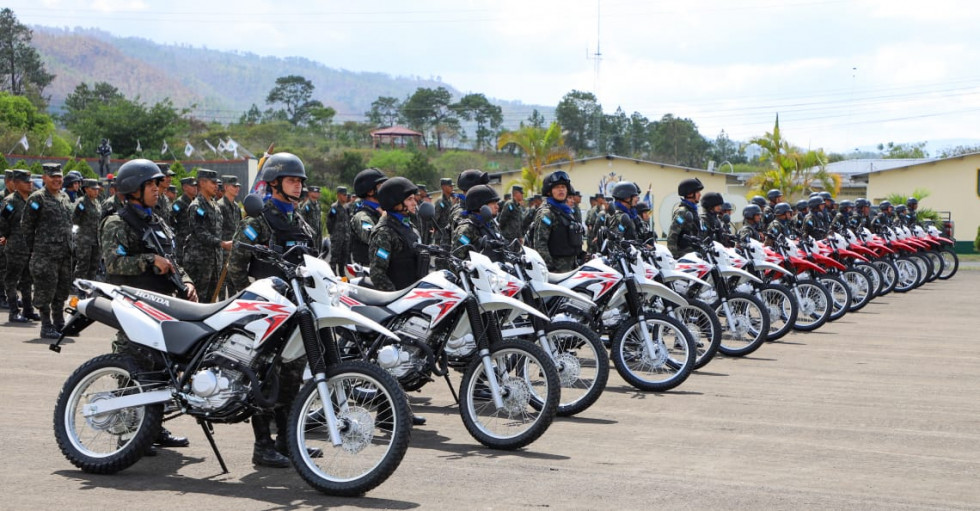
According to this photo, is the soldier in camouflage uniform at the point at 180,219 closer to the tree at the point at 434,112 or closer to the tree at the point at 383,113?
the tree at the point at 434,112

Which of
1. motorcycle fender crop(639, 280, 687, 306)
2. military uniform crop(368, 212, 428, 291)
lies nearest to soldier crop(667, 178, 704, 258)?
motorcycle fender crop(639, 280, 687, 306)

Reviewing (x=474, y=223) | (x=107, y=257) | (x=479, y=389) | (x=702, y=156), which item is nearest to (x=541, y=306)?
(x=474, y=223)

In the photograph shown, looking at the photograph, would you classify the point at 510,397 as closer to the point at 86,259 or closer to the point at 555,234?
the point at 555,234

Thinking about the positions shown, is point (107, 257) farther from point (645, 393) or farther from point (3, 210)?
point (3, 210)

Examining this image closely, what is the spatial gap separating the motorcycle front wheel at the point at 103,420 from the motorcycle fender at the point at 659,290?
5196 millimetres

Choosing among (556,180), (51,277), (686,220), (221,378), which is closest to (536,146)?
(686,220)

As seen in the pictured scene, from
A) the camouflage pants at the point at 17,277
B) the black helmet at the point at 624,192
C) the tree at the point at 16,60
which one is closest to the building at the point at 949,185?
the black helmet at the point at 624,192

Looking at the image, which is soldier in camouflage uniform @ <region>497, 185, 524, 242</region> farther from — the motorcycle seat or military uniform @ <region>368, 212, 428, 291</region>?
the motorcycle seat

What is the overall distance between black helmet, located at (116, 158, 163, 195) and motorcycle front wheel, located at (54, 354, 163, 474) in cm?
132

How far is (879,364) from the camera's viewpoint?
1239cm

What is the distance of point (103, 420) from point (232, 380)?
2.81 ft

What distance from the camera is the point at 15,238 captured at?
14516mm

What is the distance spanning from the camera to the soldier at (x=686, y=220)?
44.8 ft

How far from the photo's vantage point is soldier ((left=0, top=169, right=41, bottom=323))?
1437 centimetres
